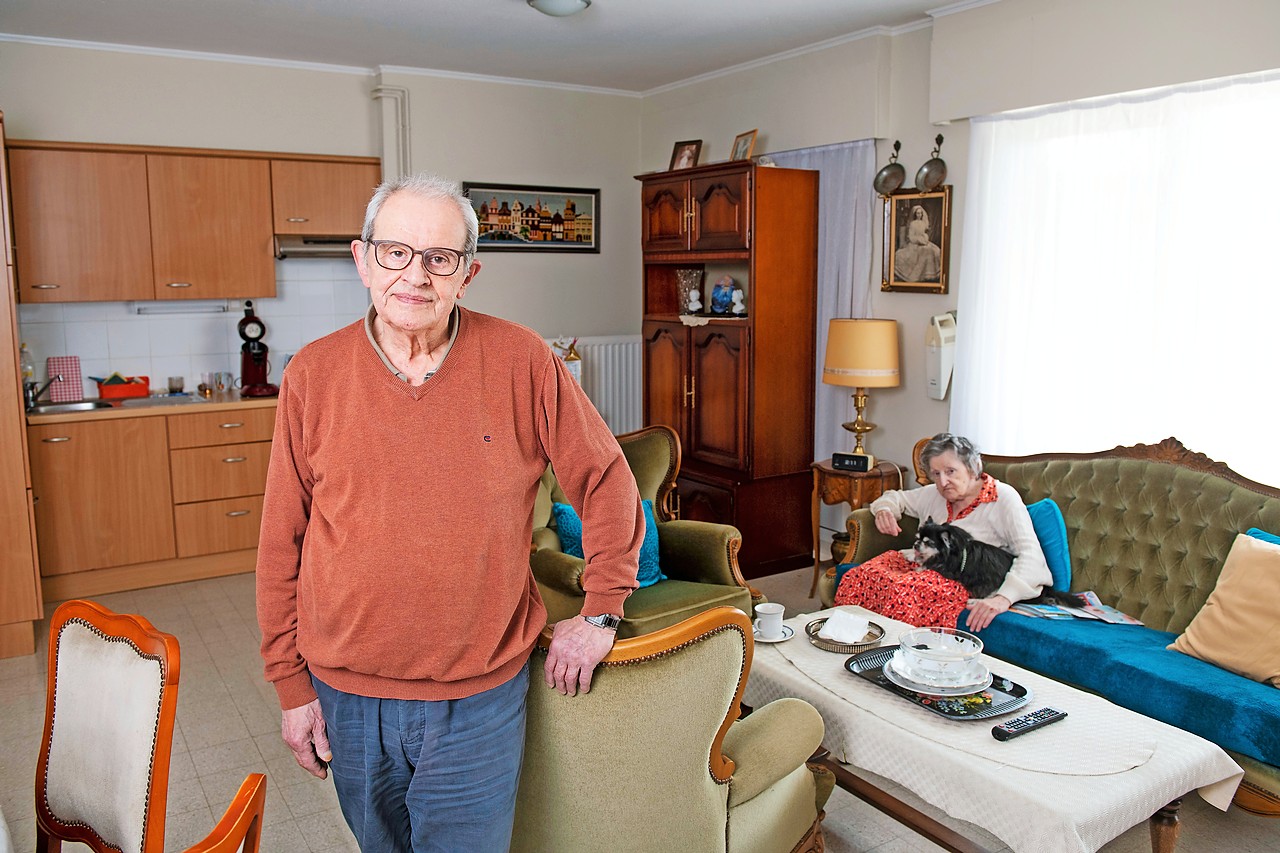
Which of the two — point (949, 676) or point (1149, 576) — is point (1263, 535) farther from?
point (949, 676)

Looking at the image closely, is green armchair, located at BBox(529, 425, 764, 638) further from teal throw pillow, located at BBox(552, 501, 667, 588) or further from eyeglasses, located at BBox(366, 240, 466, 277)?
eyeglasses, located at BBox(366, 240, 466, 277)

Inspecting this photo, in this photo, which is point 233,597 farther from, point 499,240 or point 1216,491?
point 1216,491

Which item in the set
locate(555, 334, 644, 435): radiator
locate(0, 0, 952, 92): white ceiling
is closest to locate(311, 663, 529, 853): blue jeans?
locate(0, 0, 952, 92): white ceiling

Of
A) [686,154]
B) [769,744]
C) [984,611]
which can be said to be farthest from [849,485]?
[769,744]

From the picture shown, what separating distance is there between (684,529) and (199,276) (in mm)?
2968

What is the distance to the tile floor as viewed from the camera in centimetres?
268

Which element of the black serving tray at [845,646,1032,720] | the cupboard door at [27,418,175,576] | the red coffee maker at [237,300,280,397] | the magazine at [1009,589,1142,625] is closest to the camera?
the black serving tray at [845,646,1032,720]

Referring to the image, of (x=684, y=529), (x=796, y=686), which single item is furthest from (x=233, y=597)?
(x=796, y=686)

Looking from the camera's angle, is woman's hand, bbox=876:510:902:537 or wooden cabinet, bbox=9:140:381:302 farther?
wooden cabinet, bbox=9:140:381:302

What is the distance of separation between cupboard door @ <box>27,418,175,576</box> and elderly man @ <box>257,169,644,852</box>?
11.8 feet

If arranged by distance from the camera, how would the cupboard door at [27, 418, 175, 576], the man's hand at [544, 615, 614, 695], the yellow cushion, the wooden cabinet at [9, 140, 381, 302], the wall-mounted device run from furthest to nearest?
1. the wooden cabinet at [9, 140, 381, 302]
2. the cupboard door at [27, 418, 175, 576]
3. the wall-mounted device
4. the yellow cushion
5. the man's hand at [544, 615, 614, 695]

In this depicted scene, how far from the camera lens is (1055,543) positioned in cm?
349

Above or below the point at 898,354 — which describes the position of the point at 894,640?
below

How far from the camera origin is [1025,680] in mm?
2580
